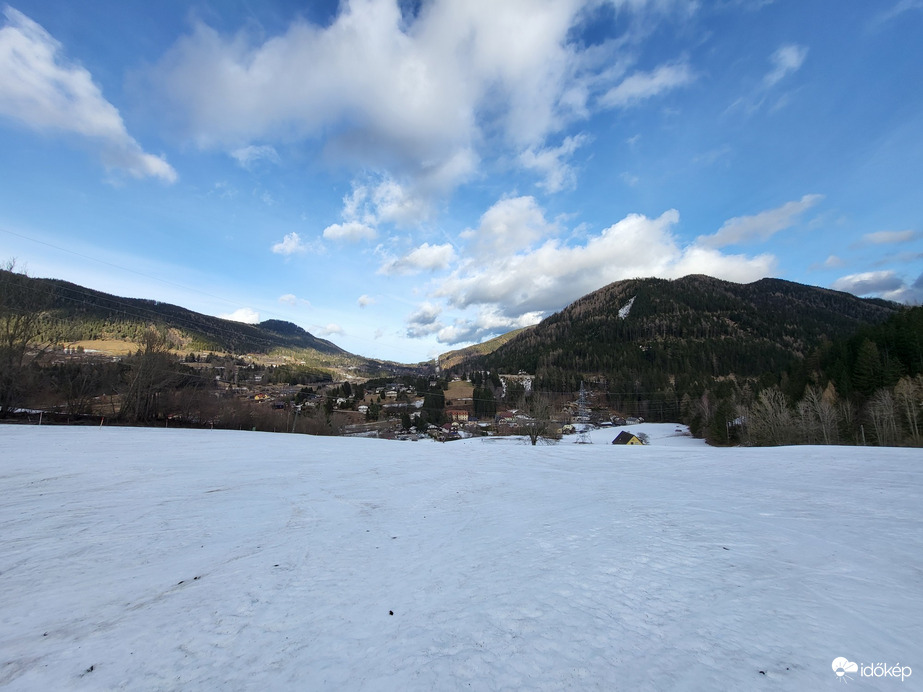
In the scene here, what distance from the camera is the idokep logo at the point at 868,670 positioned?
2.52 m

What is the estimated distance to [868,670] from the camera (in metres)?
2.58

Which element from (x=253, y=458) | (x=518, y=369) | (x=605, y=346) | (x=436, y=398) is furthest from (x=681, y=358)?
(x=253, y=458)

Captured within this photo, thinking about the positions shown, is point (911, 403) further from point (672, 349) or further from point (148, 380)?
point (672, 349)

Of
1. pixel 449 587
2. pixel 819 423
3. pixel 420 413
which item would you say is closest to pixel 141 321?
pixel 420 413

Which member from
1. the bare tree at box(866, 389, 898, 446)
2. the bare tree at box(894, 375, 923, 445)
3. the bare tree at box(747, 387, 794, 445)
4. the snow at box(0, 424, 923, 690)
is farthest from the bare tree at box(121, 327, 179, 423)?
the bare tree at box(894, 375, 923, 445)

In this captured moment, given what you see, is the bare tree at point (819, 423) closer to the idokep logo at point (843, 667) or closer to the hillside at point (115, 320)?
the idokep logo at point (843, 667)

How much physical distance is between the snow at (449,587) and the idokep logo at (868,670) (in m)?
0.05

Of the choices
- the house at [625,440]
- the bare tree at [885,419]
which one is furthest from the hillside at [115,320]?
the bare tree at [885,419]

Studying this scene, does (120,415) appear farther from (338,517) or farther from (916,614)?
(916,614)

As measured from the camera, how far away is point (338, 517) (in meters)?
6.49

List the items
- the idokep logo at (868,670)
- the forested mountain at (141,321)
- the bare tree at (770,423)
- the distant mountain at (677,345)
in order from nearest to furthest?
1. the idokep logo at (868,670)
2. the bare tree at (770,423)
3. the forested mountain at (141,321)
4. the distant mountain at (677,345)

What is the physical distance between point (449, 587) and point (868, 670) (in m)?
3.40

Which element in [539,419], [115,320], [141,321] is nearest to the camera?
[539,419]

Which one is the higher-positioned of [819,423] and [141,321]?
[141,321]
